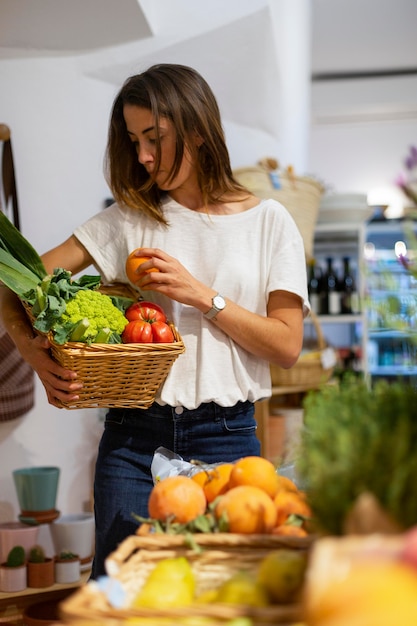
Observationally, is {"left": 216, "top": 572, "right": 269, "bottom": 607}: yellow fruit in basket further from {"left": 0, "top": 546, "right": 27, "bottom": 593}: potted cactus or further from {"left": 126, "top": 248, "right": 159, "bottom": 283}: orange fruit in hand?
{"left": 0, "top": 546, "right": 27, "bottom": 593}: potted cactus

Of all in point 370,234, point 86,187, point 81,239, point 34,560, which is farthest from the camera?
point 370,234

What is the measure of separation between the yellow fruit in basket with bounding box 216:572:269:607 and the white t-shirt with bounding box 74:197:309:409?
0.87m

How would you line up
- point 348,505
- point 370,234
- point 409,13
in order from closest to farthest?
1. point 348,505
2. point 409,13
3. point 370,234

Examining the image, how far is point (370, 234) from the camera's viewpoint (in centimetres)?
816

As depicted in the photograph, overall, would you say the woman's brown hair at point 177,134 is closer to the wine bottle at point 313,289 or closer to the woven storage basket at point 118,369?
the woven storage basket at point 118,369

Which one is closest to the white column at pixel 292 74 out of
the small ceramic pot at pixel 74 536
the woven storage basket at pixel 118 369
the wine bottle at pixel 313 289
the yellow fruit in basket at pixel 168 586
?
the wine bottle at pixel 313 289

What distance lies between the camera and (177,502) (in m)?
1.02

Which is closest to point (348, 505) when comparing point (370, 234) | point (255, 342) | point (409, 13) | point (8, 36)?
point (255, 342)

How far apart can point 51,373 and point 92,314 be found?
0.16 m

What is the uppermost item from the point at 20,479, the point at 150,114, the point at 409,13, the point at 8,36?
the point at 409,13

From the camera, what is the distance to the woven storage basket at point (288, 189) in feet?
11.8

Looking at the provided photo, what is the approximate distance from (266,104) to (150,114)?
247 centimetres

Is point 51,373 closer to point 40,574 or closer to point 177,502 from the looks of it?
point 177,502

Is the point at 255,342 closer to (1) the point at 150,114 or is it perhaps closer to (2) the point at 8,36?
(1) the point at 150,114
